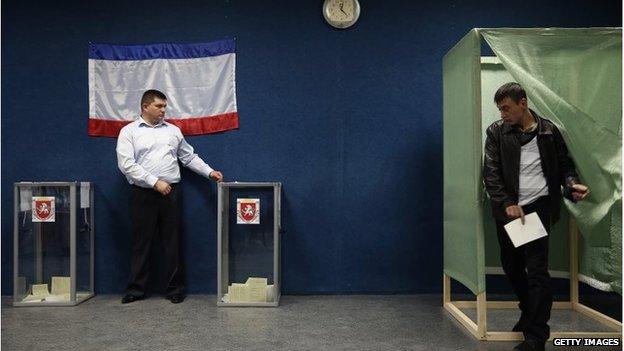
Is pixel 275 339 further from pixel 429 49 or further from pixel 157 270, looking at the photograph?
pixel 429 49

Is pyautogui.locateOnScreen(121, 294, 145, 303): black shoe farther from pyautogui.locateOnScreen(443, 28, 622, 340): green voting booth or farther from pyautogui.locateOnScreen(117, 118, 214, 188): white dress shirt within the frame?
pyautogui.locateOnScreen(443, 28, 622, 340): green voting booth

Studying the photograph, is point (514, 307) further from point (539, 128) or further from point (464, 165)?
point (539, 128)

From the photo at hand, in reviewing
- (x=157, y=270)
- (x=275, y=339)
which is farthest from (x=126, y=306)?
(x=275, y=339)

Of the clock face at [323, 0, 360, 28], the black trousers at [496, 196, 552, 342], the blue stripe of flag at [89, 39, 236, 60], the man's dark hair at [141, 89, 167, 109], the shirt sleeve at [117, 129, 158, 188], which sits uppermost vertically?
the clock face at [323, 0, 360, 28]

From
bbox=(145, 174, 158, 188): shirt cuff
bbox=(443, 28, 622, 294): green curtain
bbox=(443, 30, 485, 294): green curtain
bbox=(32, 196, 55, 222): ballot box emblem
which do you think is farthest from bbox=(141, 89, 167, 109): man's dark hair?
bbox=(443, 28, 622, 294): green curtain

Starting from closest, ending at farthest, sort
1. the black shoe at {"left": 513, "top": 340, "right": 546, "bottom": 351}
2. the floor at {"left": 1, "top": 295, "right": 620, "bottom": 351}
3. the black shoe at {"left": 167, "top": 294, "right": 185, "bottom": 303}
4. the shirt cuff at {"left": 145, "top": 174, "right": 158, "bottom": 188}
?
the black shoe at {"left": 513, "top": 340, "right": 546, "bottom": 351}, the floor at {"left": 1, "top": 295, "right": 620, "bottom": 351}, the shirt cuff at {"left": 145, "top": 174, "right": 158, "bottom": 188}, the black shoe at {"left": 167, "top": 294, "right": 185, "bottom": 303}

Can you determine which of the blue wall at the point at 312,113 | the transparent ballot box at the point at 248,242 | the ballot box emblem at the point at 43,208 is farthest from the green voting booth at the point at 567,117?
the ballot box emblem at the point at 43,208

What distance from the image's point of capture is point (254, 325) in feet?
10.8

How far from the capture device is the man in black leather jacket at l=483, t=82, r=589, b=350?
2.71 meters

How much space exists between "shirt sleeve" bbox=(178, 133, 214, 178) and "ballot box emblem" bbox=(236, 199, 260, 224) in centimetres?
35

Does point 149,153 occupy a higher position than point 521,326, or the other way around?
point 149,153

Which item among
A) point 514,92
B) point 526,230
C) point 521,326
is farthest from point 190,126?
point 521,326

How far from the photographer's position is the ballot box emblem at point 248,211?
3885 mm

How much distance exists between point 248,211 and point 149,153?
2.62 ft
